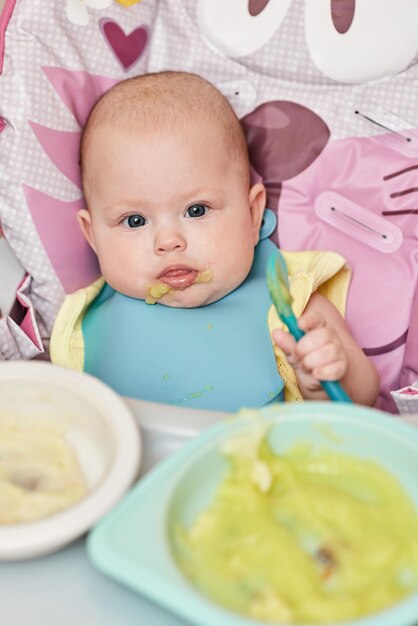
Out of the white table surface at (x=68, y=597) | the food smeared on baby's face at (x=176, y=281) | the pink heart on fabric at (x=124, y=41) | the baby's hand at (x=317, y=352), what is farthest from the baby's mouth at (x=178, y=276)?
the white table surface at (x=68, y=597)

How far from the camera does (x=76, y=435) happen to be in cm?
73

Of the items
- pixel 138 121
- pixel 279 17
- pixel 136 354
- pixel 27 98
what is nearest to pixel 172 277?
pixel 136 354

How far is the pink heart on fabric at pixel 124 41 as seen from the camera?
48.7 inches

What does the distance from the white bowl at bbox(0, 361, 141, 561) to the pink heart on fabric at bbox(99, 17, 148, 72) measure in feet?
2.23

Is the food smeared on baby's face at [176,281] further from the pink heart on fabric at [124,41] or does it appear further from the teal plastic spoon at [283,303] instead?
the pink heart on fabric at [124,41]

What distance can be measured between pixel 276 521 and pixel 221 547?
0.05m

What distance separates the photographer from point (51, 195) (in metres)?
1.18

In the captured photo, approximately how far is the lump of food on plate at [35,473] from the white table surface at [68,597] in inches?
1.5

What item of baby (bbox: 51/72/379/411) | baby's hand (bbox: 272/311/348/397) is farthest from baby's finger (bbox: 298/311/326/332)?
baby (bbox: 51/72/379/411)

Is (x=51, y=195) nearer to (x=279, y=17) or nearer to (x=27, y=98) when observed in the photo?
(x=27, y=98)

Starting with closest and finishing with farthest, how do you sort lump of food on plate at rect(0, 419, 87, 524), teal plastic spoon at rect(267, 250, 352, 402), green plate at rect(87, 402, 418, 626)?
1. green plate at rect(87, 402, 418, 626)
2. lump of food on plate at rect(0, 419, 87, 524)
3. teal plastic spoon at rect(267, 250, 352, 402)

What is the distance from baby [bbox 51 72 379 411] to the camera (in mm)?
1071

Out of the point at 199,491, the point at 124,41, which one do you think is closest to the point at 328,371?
the point at 199,491

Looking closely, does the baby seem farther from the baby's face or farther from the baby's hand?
the baby's hand
